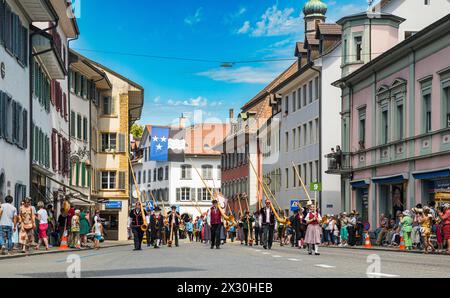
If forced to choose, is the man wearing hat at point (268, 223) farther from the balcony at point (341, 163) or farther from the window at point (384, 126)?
the balcony at point (341, 163)

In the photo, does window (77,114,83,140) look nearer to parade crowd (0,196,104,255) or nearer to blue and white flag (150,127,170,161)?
blue and white flag (150,127,170,161)

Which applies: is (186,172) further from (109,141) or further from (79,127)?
(79,127)

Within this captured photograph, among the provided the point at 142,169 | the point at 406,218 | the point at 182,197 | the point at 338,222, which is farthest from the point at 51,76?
the point at 142,169

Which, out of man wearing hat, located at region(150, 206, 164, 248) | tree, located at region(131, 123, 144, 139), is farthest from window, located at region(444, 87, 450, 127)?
tree, located at region(131, 123, 144, 139)

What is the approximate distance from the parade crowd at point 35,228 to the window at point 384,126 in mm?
15452

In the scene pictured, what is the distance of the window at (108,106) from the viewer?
243 feet

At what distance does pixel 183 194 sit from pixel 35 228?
85690mm

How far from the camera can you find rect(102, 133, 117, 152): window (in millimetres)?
73438

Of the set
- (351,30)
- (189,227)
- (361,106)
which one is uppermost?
(351,30)

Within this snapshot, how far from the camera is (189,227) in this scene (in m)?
70.1

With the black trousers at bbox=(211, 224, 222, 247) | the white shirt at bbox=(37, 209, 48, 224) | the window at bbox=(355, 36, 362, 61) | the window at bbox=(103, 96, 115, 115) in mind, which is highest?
the window at bbox=(355, 36, 362, 61)

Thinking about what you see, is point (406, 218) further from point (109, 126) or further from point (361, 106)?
point (109, 126)

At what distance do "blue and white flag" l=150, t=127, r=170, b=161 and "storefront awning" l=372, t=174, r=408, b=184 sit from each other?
66.1 feet
